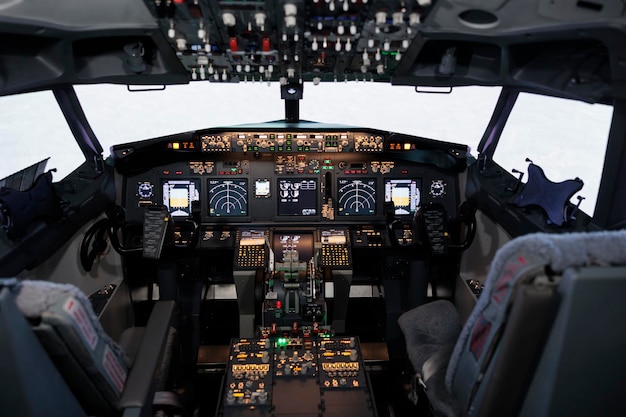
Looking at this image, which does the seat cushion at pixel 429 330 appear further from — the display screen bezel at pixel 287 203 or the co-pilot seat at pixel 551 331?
the display screen bezel at pixel 287 203

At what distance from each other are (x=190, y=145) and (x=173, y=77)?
0.72 meters

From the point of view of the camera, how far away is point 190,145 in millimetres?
3975

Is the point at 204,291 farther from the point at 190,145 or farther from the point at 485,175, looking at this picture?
the point at 485,175

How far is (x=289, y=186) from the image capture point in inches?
168

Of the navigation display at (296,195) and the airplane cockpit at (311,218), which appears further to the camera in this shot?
the navigation display at (296,195)

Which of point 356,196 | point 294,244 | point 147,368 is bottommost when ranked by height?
point 294,244

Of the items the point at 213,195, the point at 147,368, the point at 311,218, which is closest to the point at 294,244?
the point at 311,218

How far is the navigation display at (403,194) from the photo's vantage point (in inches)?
168

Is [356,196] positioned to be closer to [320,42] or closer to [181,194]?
[181,194]

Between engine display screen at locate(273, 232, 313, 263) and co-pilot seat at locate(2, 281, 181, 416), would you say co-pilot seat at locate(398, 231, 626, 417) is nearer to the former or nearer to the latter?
co-pilot seat at locate(2, 281, 181, 416)

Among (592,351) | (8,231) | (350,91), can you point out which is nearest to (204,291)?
(8,231)

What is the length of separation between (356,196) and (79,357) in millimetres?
2951

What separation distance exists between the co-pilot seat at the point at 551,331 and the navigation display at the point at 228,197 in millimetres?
2703

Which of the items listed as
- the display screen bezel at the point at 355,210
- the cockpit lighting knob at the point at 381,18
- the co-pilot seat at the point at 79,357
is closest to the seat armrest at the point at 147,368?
the co-pilot seat at the point at 79,357
